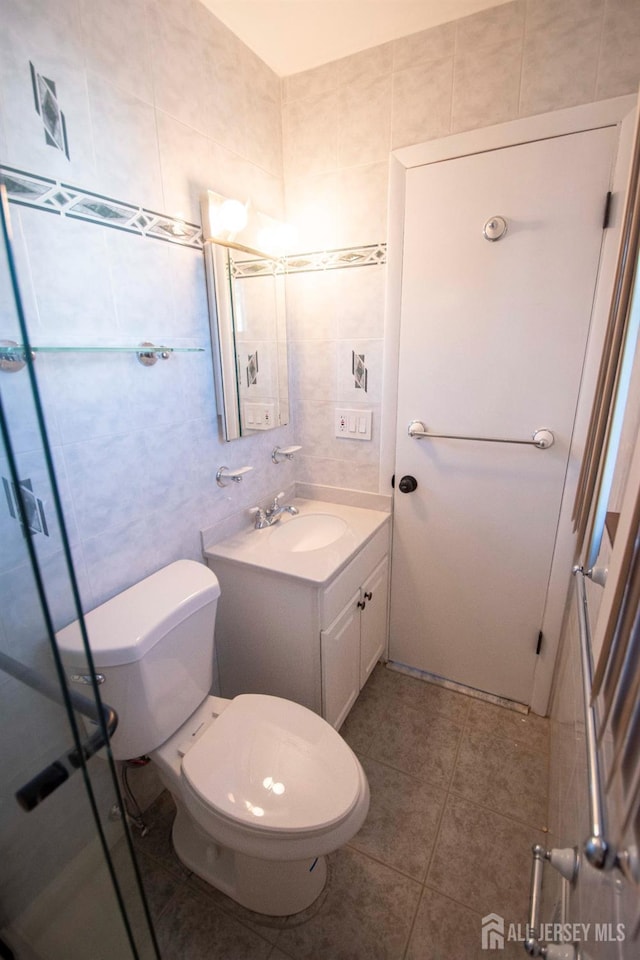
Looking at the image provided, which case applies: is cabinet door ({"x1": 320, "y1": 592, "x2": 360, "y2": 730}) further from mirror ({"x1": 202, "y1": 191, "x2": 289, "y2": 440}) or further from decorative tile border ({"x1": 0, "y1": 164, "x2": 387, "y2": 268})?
decorative tile border ({"x1": 0, "y1": 164, "x2": 387, "y2": 268})

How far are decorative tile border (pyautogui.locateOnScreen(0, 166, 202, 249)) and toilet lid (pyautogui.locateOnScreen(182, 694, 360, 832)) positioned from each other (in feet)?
4.41

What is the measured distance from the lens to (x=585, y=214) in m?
1.31

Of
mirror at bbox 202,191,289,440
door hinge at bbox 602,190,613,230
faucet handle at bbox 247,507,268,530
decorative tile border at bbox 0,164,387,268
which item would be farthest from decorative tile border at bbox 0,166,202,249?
door hinge at bbox 602,190,613,230

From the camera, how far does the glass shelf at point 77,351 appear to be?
0.88m

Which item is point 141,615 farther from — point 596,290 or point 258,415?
point 596,290

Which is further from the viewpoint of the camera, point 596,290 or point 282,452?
point 282,452

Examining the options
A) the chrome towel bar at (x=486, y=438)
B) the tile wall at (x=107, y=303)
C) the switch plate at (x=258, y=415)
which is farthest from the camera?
the switch plate at (x=258, y=415)

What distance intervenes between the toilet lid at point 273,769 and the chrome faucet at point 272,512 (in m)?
0.68

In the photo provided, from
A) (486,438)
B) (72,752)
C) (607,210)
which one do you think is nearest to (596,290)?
(607,210)

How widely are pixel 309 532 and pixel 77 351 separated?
1097 millimetres

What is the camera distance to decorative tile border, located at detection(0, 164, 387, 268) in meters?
0.92

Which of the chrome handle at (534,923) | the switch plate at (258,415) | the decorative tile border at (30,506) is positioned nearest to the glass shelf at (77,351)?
the decorative tile border at (30,506)

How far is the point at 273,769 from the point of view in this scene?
3.44ft

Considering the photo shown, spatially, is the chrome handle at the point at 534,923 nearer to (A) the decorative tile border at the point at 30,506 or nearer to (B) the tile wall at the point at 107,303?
(B) the tile wall at the point at 107,303
